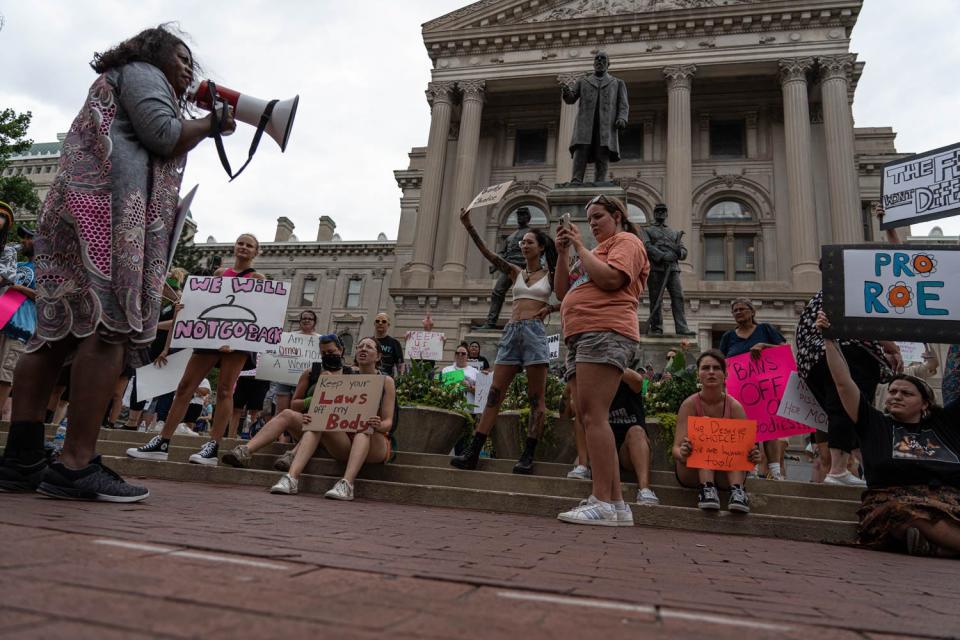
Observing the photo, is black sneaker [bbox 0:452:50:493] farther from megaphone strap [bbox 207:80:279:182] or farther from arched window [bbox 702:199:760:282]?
arched window [bbox 702:199:760:282]

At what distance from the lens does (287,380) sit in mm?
7598

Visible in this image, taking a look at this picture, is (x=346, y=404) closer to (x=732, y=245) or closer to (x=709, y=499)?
→ (x=709, y=499)

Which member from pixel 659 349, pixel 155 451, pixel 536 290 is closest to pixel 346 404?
pixel 155 451

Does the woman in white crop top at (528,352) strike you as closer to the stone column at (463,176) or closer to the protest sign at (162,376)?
the protest sign at (162,376)

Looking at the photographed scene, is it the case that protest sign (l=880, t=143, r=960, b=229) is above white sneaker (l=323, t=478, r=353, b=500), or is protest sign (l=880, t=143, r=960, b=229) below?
above

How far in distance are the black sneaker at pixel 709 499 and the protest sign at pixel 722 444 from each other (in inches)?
6.8

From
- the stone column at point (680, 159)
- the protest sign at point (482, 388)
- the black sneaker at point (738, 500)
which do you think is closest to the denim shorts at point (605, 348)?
the black sneaker at point (738, 500)

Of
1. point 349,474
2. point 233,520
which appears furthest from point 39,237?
point 349,474

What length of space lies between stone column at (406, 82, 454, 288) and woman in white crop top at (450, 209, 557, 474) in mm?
21207

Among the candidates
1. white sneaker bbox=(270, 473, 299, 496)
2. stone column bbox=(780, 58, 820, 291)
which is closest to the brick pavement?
white sneaker bbox=(270, 473, 299, 496)

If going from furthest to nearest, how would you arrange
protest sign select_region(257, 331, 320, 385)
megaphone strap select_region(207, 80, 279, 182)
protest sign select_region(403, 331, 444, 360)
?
protest sign select_region(403, 331, 444, 360), protest sign select_region(257, 331, 320, 385), megaphone strap select_region(207, 80, 279, 182)

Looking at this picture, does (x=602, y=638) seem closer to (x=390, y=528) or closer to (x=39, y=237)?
(x=390, y=528)

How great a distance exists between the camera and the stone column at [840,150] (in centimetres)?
2400

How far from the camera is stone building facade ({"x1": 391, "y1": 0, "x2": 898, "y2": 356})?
974 inches
